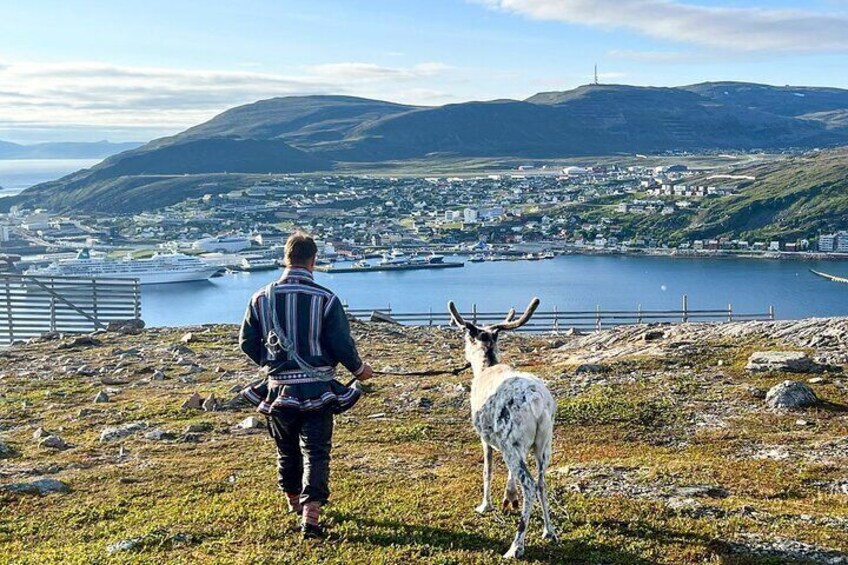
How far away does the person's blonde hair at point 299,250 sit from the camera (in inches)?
266

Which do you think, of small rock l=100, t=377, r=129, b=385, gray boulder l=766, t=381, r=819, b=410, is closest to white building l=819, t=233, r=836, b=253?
gray boulder l=766, t=381, r=819, b=410

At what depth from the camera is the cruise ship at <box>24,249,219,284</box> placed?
306ft

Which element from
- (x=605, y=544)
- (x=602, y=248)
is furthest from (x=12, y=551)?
(x=602, y=248)

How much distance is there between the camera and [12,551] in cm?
693

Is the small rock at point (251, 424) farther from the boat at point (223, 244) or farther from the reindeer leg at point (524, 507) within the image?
the boat at point (223, 244)

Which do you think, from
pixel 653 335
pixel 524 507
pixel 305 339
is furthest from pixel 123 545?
pixel 653 335

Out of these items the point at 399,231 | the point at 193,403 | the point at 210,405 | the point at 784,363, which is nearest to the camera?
the point at 210,405

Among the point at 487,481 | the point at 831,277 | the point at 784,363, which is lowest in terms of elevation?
the point at 831,277

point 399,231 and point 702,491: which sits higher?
point 702,491

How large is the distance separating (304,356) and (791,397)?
8.28 metres

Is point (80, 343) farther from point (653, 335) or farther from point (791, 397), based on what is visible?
point (791, 397)

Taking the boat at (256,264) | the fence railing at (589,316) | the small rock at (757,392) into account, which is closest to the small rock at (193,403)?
the small rock at (757,392)

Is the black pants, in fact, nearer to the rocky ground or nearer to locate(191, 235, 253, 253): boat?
the rocky ground

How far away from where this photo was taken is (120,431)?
1159cm
